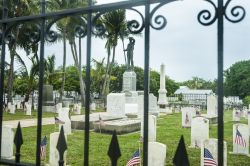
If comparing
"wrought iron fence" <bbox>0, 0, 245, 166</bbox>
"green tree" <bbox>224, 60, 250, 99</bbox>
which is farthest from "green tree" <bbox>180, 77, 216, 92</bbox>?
"wrought iron fence" <bbox>0, 0, 245, 166</bbox>

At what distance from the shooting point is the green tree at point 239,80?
5972 cm

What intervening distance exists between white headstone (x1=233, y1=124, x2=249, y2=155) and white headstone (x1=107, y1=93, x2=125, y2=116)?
26.4 feet

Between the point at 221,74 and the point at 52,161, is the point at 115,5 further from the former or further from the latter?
the point at 52,161

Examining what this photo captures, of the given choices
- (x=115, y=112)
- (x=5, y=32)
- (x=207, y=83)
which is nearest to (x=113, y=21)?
(x=115, y=112)

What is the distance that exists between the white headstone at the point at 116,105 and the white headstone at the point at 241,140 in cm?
805

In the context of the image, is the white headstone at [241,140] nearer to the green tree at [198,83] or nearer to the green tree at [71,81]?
the green tree at [71,81]

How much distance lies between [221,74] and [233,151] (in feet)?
21.6

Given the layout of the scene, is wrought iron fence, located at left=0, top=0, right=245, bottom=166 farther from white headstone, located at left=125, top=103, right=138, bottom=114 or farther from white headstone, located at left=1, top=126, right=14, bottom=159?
white headstone, located at left=125, top=103, right=138, bottom=114

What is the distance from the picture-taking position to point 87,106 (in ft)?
7.25

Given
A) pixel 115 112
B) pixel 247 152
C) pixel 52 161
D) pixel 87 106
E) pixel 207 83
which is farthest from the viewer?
pixel 207 83

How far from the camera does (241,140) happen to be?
744 centimetres

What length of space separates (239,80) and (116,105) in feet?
171

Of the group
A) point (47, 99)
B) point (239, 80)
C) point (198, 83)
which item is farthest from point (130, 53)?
point (198, 83)

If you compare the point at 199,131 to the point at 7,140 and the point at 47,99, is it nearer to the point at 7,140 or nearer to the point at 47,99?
the point at 7,140
